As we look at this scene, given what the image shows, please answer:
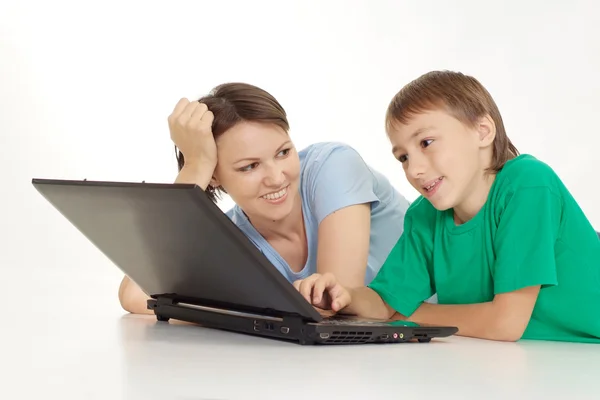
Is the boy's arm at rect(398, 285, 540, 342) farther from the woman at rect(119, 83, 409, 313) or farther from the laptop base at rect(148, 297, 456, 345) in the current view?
the woman at rect(119, 83, 409, 313)

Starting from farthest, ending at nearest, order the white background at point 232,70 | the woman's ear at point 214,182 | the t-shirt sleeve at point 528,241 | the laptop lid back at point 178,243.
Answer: the white background at point 232,70 < the woman's ear at point 214,182 < the t-shirt sleeve at point 528,241 < the laptop lid back at point 178,243

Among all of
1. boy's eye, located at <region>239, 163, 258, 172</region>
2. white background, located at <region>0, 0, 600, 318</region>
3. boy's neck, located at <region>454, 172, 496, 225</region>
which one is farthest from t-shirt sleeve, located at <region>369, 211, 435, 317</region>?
white background, located at <region>0, 0, 600, 318</region>

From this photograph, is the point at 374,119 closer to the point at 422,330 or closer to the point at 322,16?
the point at 322,16

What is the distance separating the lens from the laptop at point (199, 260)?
120cm

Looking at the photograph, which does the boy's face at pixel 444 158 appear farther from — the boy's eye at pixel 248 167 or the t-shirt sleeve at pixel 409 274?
the boy's eye at pixel 248 167

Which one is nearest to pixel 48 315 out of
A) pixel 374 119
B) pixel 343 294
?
pixel 343 294

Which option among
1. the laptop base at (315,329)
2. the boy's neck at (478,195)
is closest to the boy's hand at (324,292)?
the laptop base at (315,329)

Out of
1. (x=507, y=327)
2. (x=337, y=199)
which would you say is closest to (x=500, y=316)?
(x=507, y=327)

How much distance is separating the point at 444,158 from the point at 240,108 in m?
0.54

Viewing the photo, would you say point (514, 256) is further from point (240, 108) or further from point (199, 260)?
point (240, 108)

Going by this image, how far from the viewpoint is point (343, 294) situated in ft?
5.32

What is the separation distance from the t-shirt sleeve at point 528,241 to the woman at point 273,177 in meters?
0.43

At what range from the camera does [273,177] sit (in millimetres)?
1906

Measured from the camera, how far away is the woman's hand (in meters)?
1.91
